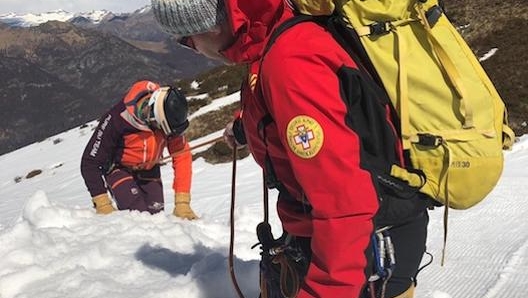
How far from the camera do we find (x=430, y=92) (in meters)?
1.81

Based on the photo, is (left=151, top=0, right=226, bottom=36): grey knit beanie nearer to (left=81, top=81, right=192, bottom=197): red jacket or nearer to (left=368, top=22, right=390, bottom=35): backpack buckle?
(left=368, top=22, right=390, bottom=35): backpack buckle

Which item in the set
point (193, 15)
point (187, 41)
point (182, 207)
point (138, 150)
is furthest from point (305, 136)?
point (138, 150)

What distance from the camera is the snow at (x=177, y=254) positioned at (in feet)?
11.6

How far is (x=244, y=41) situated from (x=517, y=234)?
3.39 metres

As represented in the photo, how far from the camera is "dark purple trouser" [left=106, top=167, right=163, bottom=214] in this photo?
5738 mm

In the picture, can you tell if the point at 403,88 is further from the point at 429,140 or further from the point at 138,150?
the point at 138,150

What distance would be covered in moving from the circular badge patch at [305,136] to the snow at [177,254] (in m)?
1.85

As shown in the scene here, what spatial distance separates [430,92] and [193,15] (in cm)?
87

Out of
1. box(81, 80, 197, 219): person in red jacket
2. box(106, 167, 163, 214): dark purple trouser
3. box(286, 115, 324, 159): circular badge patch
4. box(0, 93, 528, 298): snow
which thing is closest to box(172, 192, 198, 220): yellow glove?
box(81, 80, 197, 219): person in red jacket

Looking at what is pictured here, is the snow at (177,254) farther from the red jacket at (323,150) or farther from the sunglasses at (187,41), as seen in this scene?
the red jacket at (323,150)

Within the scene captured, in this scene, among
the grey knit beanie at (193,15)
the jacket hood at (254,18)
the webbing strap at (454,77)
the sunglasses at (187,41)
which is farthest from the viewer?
the sunglasses at (187,41)

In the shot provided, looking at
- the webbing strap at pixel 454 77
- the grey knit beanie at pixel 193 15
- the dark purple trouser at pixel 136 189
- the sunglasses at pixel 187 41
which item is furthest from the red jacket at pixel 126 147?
the webbing strap at pixel 454 77

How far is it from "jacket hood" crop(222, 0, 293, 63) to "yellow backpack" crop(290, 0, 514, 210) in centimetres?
12

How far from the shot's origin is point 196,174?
45.5 feet
